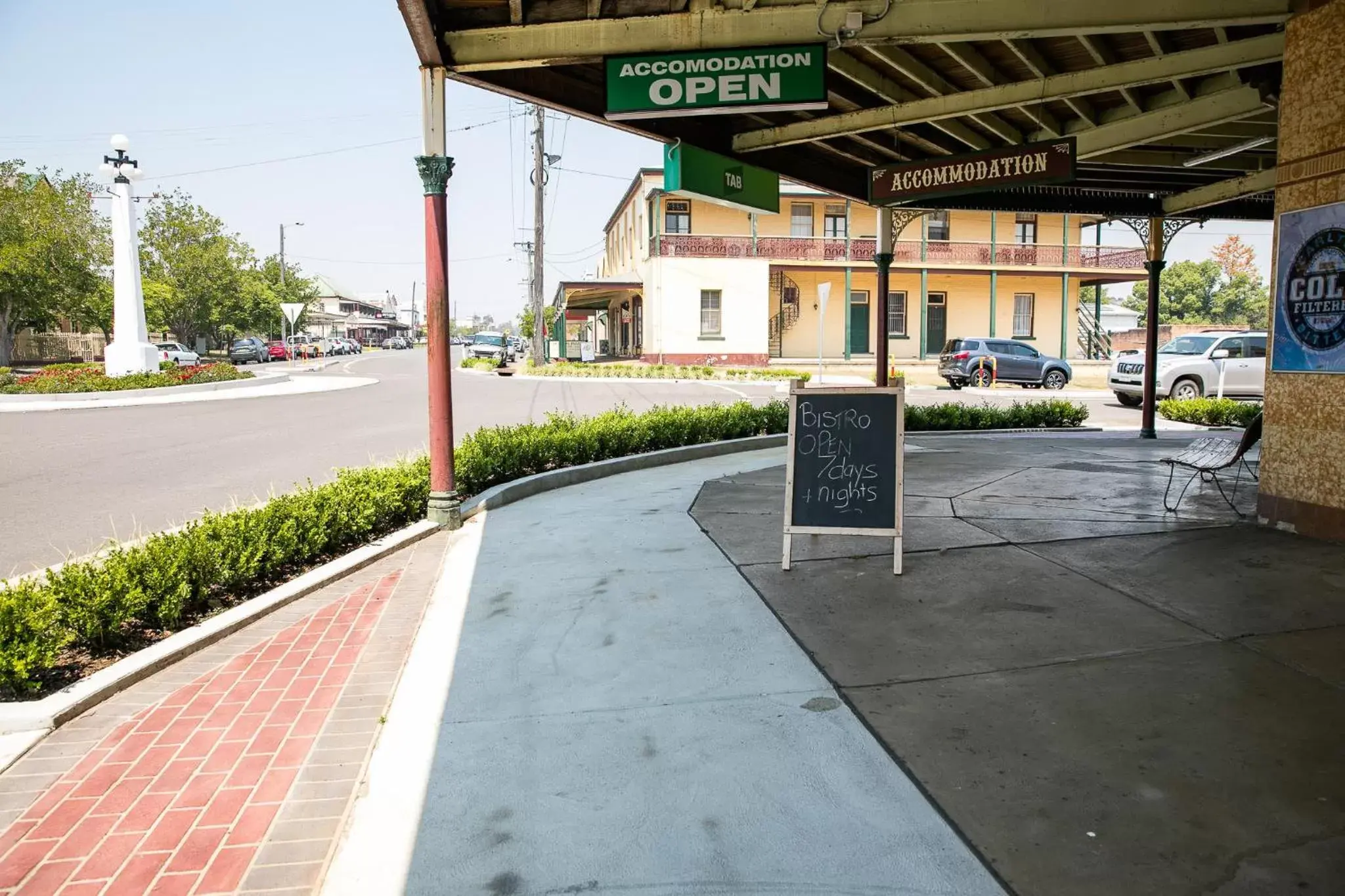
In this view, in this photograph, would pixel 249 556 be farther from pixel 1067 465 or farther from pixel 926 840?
pixel 1067 465

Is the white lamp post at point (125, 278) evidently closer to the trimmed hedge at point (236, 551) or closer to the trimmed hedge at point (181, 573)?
the trimmed hedge at point (236, 551)

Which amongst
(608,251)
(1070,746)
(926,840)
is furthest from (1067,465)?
(608,251)

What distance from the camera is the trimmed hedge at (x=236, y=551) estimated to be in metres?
4.18

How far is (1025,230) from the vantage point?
3825 cm

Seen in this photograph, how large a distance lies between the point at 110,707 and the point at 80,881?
1.48 metres

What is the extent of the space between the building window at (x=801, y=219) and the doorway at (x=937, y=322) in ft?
20.5

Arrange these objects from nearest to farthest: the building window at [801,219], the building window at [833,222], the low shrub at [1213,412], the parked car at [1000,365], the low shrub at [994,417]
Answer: the low shrub at [994,417] < the low shrub at [1213,412] < the parked car at [1000,365] < the building window at [801,219] < the building window at [833,222]

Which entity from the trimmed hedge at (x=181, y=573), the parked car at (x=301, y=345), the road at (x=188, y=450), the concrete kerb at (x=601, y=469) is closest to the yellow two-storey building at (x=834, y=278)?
the road at (x=188, y=450)

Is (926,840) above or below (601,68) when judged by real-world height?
below

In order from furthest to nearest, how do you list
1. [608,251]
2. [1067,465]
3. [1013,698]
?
[608,251] < [1067,465] < [1013,698]

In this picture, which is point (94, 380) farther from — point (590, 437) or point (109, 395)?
point (590, 437)

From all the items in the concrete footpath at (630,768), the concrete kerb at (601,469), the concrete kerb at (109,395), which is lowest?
the concrete footpath at (630,768)

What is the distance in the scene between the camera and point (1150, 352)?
529 inches

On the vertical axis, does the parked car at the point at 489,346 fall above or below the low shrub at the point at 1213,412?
above
